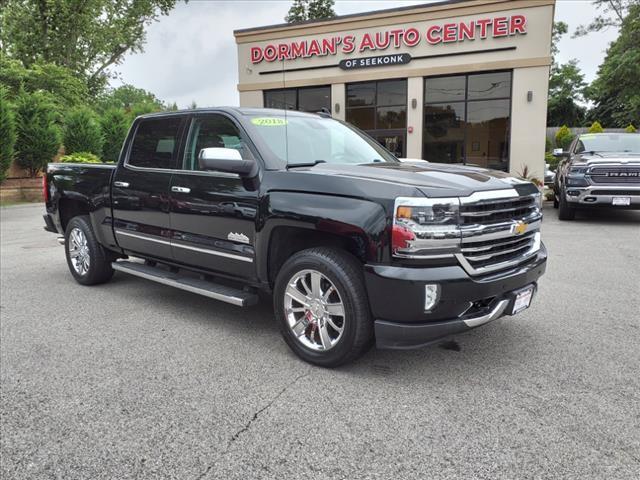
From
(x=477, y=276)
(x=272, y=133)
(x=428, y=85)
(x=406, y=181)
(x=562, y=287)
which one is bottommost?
(x=562, y=287)

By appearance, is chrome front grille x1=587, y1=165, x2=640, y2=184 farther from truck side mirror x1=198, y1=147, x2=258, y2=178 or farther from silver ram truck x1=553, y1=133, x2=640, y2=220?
truck side mirror x1=198, y1=147, x2=258, y2=178

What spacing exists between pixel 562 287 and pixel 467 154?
15166 mm

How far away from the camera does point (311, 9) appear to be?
45.2 m

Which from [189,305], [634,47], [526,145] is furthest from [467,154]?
[634,47]

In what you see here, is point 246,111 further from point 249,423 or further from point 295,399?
point 249,423

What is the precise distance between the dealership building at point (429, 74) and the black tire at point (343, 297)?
17.2m

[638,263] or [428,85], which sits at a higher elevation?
[428,85]

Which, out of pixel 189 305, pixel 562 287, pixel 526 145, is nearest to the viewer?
pixel 189 305

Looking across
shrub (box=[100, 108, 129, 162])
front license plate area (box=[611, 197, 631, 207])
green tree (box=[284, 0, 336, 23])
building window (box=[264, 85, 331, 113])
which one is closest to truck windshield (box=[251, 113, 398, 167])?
front license plate area (box=[611, 197, 631, 207])

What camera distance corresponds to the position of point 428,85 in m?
20.2

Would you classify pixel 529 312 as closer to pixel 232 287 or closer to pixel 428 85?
pixel 232 287

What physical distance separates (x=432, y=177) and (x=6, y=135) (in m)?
16.5

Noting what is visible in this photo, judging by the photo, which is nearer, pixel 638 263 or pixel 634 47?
pixel 638 263

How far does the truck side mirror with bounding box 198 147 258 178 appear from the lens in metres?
3.78
